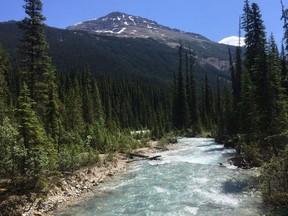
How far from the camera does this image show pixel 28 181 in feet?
68.0

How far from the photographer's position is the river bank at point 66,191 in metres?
18.9

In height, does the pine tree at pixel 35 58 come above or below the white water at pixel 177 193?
above

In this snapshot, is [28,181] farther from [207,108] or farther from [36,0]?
[207,108]

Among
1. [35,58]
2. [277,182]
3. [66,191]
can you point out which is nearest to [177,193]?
[66,191]

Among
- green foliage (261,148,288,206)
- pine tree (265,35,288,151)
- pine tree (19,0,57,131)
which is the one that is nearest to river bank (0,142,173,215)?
pine tree (19,0,57,131)

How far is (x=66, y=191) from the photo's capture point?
74.5 feet

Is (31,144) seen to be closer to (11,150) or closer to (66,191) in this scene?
(11,150)

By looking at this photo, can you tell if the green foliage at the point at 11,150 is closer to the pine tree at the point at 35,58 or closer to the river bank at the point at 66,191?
the river bank at the point at 66,191

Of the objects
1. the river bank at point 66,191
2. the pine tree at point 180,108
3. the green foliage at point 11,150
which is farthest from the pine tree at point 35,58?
the pine tree at point 180,108

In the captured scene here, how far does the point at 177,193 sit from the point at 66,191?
7.02 meters

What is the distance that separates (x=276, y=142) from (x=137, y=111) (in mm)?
81407

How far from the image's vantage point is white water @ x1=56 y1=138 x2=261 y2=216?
18828mm

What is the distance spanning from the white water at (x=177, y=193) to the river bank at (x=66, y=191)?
94 cm

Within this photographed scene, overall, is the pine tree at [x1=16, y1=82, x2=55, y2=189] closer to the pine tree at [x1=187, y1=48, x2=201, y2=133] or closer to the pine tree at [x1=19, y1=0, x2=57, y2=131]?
the pine tree at [x1=19, y1=0, x2=57, y2=131]
